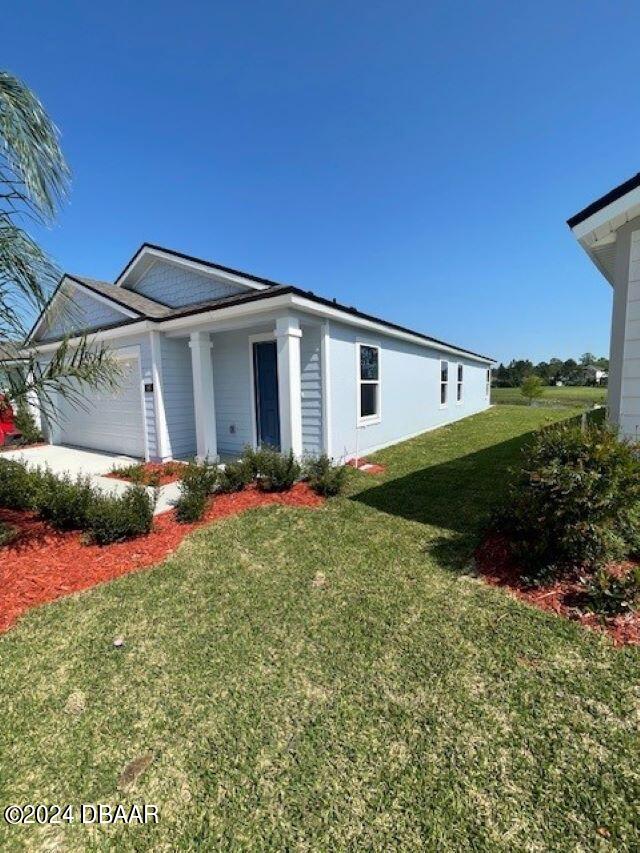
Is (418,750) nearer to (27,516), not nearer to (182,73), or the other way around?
(27,516)

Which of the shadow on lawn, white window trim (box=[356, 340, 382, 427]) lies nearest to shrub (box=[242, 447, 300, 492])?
the shadow on lawn

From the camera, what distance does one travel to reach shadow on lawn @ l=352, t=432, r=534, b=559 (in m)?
4.81

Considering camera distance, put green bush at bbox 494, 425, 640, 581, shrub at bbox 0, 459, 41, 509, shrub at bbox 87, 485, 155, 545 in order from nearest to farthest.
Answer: green bush at bbox 494, 425, 640, 581, shrub at bbox 87, 485, 155, 545, shrub at bbox 0, 459, 41, 509

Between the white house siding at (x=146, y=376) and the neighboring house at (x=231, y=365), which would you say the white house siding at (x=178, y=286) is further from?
the white house siding at (x=146, y=376)

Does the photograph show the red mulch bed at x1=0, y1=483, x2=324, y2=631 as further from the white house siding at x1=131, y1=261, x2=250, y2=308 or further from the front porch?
the white house siding at x1=131, y1=261, x2=250, y2=308

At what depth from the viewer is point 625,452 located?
3.46m

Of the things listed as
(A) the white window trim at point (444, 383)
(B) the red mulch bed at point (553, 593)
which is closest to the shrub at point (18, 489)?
(B) the red mulch bed at point (553, 593)

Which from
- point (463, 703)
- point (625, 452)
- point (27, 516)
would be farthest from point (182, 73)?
point (463, 703)

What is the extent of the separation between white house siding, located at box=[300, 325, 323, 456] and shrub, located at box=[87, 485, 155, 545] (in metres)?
3.58

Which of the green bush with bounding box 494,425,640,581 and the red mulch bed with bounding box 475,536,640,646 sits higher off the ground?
the green bush with bounding box 494,425,640,581

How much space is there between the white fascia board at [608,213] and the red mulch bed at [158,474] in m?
6.98

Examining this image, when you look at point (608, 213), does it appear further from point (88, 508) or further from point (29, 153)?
point (88, 508)

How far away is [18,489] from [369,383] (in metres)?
7.19

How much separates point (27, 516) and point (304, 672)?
5123mm
